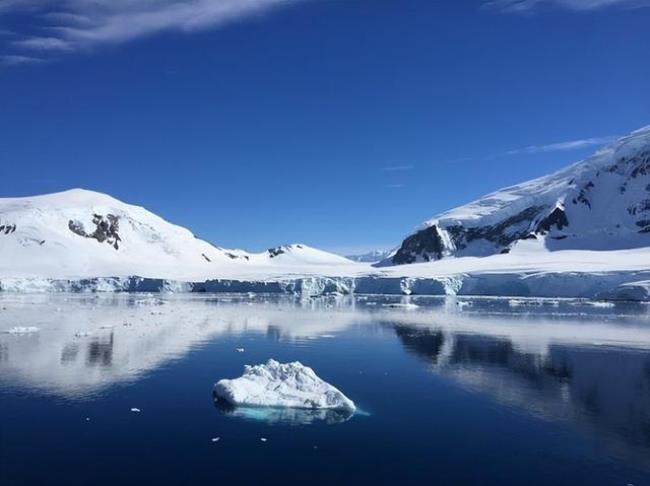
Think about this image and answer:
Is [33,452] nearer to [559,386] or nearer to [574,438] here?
[574,438]

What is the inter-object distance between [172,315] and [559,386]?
20226 mm

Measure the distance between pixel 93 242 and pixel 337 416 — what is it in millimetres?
66604

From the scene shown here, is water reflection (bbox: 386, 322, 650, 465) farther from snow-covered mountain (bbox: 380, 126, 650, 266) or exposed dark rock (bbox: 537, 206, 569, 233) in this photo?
exposed dark rock (bbox: 537, 206, 569, 233)

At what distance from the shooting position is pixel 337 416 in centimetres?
1045

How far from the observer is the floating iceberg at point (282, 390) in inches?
429

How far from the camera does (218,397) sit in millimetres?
11523

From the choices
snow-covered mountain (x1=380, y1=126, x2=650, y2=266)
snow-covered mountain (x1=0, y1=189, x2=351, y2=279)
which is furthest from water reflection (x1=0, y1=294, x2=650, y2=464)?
snow-covered mountain (x1=380, y1=126, x2=650, y2=266)

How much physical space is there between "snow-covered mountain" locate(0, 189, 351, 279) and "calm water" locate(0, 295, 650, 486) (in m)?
43.2

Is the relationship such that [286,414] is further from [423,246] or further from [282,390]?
[423,246]

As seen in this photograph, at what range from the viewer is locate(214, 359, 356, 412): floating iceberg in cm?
1089

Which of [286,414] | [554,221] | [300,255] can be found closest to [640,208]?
[554,221]

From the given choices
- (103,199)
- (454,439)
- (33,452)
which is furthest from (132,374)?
(103,199)

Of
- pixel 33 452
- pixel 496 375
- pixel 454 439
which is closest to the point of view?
pixel 33 452

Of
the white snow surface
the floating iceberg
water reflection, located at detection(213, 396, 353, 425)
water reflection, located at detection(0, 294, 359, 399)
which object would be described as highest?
the white snow surface
